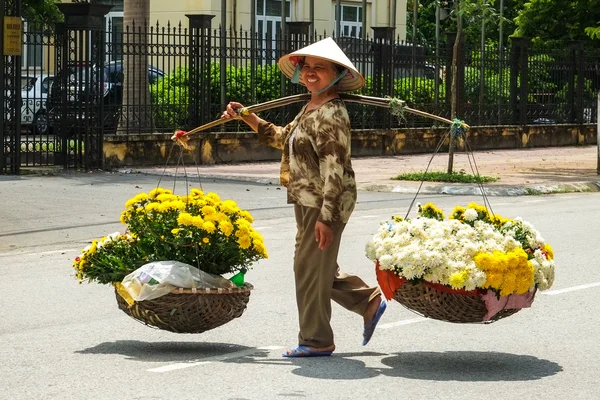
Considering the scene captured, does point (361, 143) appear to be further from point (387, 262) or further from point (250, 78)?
point (387, 262)

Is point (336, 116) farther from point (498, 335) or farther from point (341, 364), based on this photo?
point (498, 335)

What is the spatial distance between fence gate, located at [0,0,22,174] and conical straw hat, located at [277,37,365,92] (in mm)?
12946

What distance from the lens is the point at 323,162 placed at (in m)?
7.21

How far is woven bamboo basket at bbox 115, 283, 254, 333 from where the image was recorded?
741 cm

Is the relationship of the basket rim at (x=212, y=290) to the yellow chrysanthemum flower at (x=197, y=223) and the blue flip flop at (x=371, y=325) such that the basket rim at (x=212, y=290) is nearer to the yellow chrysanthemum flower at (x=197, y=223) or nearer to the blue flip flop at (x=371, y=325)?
the yellow chrysanthemum flower at (x=197, y=223)

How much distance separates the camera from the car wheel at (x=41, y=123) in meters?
21.2

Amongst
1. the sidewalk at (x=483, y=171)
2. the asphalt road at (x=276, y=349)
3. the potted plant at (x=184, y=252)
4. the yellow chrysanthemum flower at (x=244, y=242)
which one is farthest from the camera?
the sidewalk at (x=483, y=171)

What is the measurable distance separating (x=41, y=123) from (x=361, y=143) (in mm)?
8450

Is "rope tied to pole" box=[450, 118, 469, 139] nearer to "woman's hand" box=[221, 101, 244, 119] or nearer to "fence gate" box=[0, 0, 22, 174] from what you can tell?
"woman's hand" box=[221, 101, 244, 119]

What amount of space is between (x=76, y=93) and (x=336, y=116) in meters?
14.7

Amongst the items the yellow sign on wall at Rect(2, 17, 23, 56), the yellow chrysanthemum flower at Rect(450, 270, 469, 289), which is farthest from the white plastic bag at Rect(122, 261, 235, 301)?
the yellow sign on wall at Rect(2, 17, 23, 56)

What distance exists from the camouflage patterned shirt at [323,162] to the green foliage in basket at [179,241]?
55 centimetres

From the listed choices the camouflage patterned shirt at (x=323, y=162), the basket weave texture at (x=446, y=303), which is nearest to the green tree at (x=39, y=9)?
the camouflage patterned shirt at (x=323, y=162)

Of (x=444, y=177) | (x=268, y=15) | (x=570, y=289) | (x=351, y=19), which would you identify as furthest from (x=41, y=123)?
(x=351, y=19)
